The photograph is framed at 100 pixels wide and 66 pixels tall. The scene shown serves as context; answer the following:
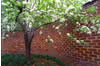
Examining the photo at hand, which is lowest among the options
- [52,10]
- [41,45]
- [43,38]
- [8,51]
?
[8,51]

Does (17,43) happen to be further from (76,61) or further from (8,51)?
(76,61)

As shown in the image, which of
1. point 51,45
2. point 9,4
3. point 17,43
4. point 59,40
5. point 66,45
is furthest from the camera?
point 17,43

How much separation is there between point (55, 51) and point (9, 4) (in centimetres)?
421

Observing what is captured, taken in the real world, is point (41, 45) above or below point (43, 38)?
below

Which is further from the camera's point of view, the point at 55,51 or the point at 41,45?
the point at 41,45

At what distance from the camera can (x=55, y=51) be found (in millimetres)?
6324

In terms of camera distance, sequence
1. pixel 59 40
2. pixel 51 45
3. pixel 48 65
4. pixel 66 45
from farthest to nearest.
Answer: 1. pixel 51 45
2. pixel 59 40
3. pixel 66 45
4. pixel 48 65

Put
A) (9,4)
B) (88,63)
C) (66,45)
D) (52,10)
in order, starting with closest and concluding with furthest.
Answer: (9,4) → (52,10) → (88,63) → (66,45)

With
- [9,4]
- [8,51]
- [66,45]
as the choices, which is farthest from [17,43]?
[9,4]

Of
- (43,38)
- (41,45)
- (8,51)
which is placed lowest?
(8,51)

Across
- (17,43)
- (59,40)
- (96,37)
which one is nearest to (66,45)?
(59,40)

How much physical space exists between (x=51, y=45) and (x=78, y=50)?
265cm

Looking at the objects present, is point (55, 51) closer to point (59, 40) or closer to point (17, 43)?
point (59, 40)

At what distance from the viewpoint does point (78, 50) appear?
13.5ft
